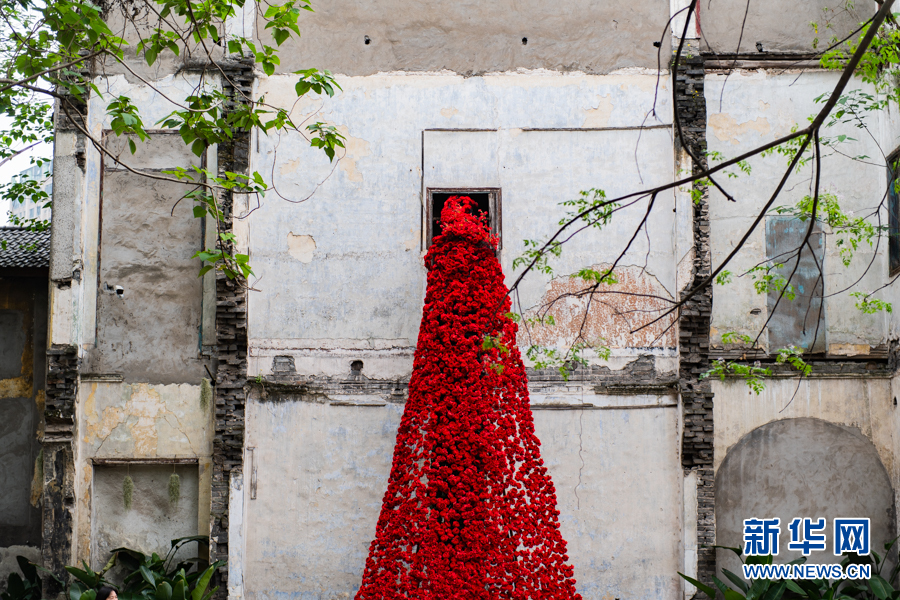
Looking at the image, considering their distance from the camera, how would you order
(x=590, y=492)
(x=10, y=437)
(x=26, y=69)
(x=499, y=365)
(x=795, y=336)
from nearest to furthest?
(x=26, y=69)
(x=499, y=365)
(x=590, y=492)
(x=795, y=336)
(x=10, y=437)

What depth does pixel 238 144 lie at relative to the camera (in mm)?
8773

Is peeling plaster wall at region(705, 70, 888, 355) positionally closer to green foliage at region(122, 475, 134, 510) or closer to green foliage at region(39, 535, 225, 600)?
green foliage at region(39, 535, 225, 600)

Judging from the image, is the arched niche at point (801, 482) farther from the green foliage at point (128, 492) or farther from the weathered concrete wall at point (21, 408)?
the weathered concrete wall at point (21, 408)

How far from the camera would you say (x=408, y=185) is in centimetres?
888

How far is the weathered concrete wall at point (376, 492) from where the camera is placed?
832 cm

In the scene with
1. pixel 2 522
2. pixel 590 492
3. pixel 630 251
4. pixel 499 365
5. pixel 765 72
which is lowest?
pixel 2 522

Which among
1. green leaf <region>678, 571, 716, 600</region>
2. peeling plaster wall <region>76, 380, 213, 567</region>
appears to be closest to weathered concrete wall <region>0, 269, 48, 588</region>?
peeling plaster wall <region>76, 380, 213, 567</region>

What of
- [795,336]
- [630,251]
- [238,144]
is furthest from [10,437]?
[795,336]

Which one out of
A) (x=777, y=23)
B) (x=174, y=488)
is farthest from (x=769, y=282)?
(x=174, y=488)

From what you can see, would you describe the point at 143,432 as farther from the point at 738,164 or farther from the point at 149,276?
the point at 738,164

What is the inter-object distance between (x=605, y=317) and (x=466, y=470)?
102 inches

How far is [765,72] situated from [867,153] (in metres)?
1.52

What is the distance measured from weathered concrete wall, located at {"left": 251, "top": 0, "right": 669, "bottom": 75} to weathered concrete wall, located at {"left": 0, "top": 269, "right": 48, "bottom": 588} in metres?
4.55

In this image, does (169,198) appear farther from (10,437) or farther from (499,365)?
(499,365)
